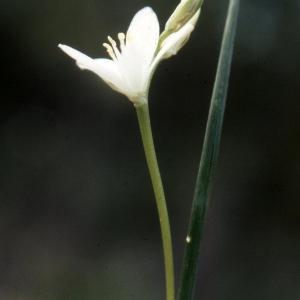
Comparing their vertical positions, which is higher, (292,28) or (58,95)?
(292,28)

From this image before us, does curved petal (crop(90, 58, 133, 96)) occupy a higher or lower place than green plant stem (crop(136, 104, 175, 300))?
higher

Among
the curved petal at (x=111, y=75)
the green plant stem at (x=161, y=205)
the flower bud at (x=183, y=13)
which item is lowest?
the green plant stem at (x=161, y=205)

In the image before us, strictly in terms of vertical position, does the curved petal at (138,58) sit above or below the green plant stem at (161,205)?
above

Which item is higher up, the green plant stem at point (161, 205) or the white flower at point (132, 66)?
the white flower at point (132, 66)

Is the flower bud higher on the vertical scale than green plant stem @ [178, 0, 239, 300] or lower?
higher

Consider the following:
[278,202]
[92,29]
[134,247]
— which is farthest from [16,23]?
[278,202]

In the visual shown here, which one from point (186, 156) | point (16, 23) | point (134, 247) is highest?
point (16, 23)

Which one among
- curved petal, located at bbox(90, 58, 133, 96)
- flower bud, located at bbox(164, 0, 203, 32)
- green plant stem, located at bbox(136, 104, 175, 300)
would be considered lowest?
green plant stem, located at bbox(136, 104, 175, 300)

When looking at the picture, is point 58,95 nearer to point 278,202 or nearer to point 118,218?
point 118,218
